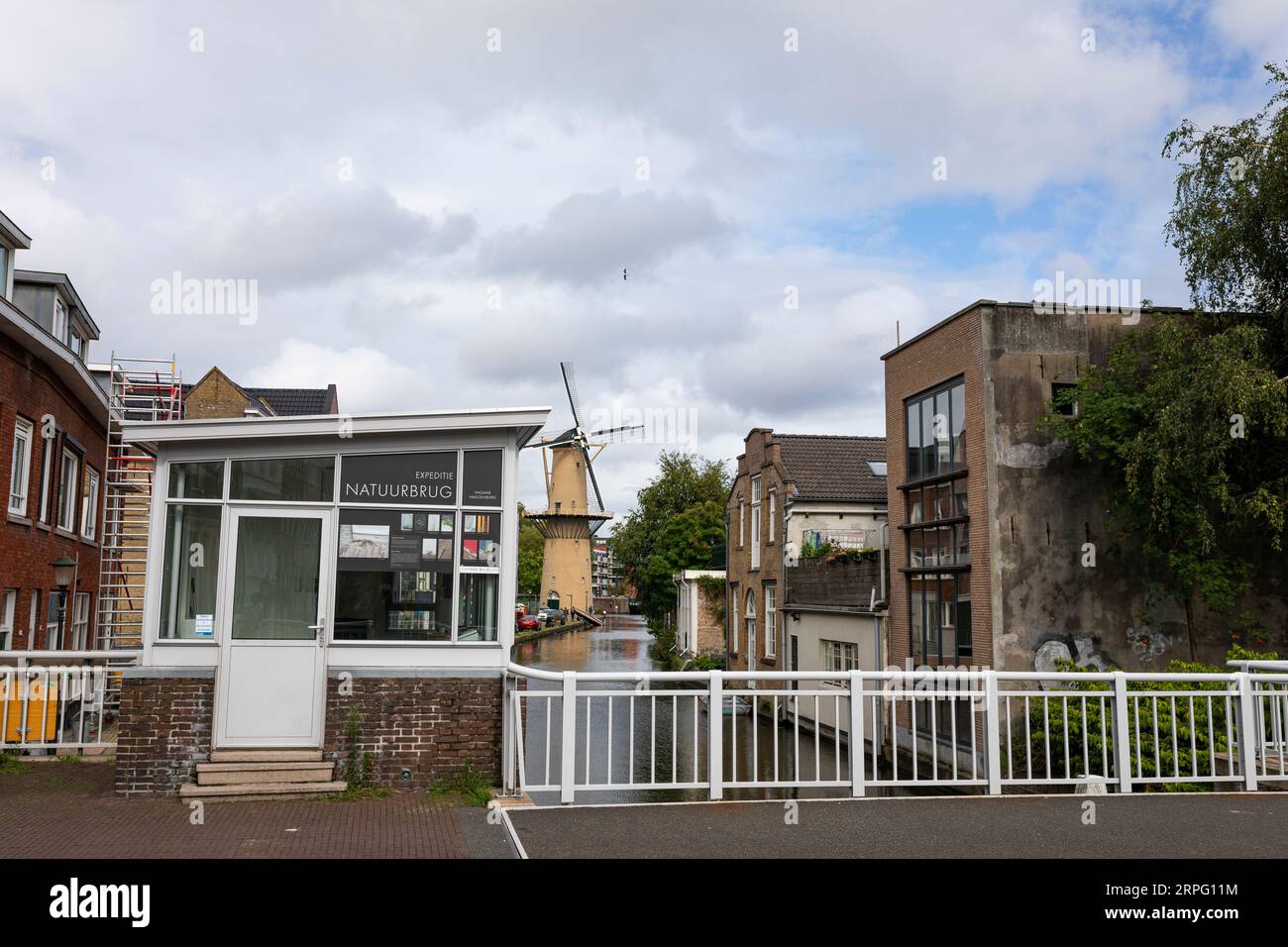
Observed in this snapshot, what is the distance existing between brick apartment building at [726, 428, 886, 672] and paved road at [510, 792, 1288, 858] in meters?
20.5

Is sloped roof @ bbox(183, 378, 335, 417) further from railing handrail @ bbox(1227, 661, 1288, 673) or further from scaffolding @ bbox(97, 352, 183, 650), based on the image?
railing handrail @ bbox(1227, 661, 1288, 673)

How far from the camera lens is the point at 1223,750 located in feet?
45.8

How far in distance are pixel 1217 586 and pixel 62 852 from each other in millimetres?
17342

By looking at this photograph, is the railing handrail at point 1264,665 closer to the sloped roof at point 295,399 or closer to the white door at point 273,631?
the white door at point 273,631

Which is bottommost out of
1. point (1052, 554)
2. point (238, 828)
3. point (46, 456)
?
point (238, 828)

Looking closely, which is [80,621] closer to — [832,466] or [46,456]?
[46,456]

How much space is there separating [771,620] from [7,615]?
21019mm

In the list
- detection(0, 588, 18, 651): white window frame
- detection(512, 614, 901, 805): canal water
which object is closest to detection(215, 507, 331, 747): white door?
detection(512, 614, 901, 805): canal water

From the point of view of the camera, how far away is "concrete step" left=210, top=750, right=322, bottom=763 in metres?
9.50

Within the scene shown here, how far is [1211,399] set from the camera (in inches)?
644

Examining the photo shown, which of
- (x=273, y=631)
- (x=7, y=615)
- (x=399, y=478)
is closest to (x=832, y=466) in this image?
(x=7, y=615)

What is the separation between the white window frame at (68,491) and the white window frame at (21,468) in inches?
97.0

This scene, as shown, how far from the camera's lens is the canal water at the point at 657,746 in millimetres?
9410
